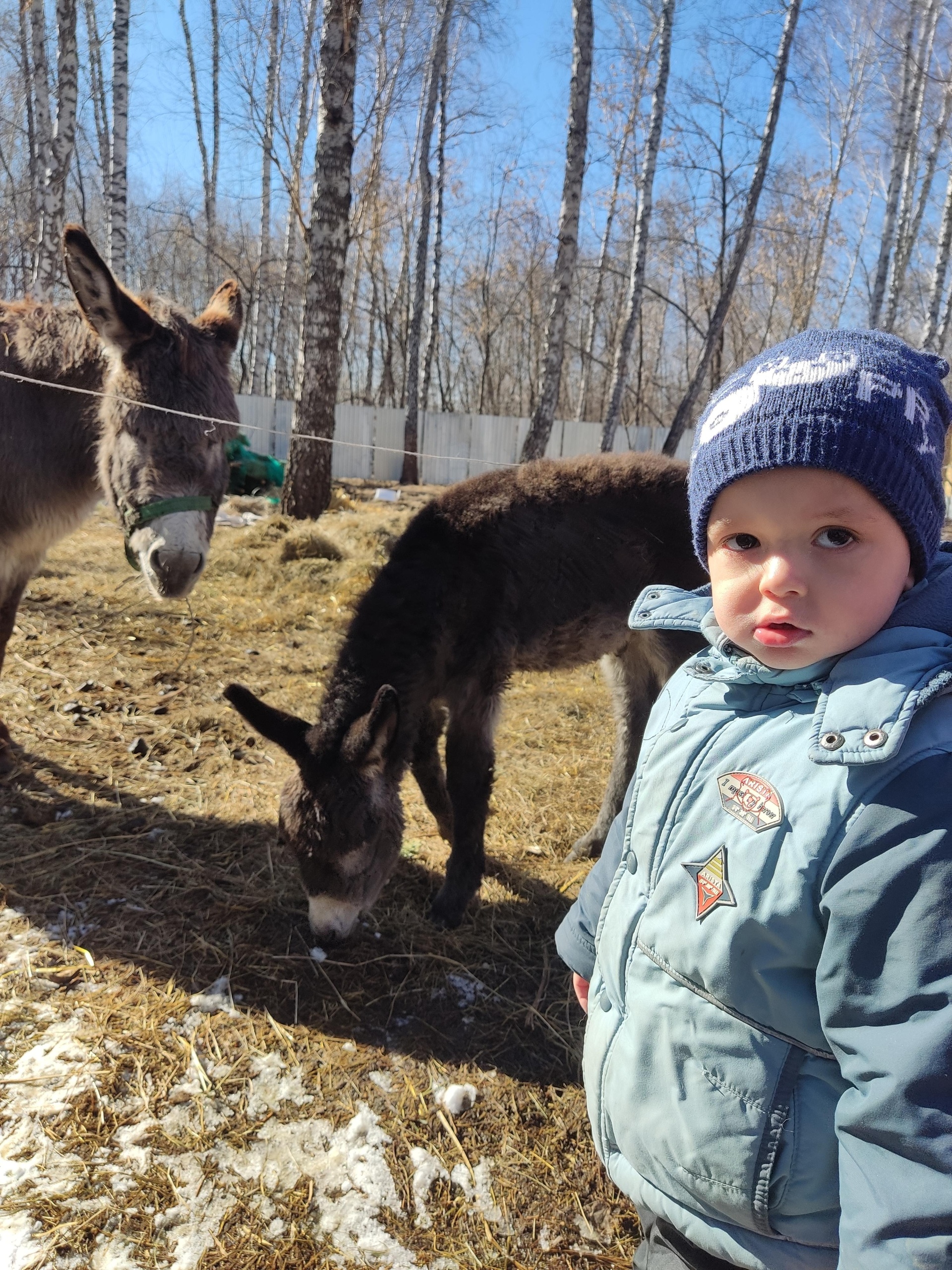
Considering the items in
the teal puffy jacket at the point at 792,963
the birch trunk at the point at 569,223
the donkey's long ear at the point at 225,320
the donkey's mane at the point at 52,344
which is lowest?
the teal puffy jacket at the point at 792,963

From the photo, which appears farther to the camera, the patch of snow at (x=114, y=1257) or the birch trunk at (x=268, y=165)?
the birch trunk at (x=268, y=165)

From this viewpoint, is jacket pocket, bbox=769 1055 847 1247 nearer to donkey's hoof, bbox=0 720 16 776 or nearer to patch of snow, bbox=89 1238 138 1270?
patch of snow, bbox=89 1238 138 1270

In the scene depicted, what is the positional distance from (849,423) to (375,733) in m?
2.04

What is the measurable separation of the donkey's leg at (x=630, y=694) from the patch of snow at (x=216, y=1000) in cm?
187

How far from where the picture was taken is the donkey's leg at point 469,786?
3.33 m

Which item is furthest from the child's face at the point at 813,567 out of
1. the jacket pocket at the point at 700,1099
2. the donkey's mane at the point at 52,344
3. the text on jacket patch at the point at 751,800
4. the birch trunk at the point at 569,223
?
the birch trunk at the point at 569,223

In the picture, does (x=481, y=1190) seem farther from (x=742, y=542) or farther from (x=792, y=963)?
(x=742, y=542)

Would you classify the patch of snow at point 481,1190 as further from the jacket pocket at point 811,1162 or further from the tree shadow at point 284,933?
the jacket pocket at point 811,1162

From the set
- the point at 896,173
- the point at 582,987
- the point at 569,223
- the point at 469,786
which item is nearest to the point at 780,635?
the point at 582,987

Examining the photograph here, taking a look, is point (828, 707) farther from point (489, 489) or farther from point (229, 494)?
point (229, 494)

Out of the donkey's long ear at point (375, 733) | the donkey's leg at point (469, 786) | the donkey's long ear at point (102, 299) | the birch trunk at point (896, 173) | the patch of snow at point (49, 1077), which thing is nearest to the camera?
the patch of snow at point (49, 1077)

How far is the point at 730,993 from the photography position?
115cm

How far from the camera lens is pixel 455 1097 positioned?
7.82 feet

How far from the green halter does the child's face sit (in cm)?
275
